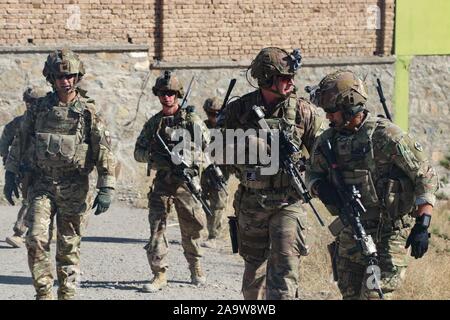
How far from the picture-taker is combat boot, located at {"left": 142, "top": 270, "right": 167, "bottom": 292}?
9.61 metres

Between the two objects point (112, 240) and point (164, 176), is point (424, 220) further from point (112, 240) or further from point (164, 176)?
point (112, 240)

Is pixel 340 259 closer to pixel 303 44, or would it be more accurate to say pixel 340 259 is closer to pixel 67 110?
pixel 67 110

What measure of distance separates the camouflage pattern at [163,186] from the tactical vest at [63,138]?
56.8 inches

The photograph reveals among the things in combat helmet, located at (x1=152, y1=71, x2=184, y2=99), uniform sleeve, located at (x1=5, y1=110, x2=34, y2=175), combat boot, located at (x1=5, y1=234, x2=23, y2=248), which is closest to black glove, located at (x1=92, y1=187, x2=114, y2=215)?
uniform sleeve, located at (x1=5, y1=110, x2=34, y2=175)

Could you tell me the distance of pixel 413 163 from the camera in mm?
6605

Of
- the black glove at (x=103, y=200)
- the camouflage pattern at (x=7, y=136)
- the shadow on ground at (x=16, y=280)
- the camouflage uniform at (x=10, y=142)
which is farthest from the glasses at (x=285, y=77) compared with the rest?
the camouflage pattern at (x=7, y=136)

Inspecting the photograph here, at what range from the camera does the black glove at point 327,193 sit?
6.91 metres

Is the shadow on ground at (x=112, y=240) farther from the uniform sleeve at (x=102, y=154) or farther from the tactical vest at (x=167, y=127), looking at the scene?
the uniform sleeve at (x=102, y=154)

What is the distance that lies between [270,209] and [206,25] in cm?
963

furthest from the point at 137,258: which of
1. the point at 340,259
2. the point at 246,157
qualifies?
the point at 340,259

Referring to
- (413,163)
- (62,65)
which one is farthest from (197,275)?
(413,163)

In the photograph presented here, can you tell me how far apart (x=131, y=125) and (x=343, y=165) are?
9659mm

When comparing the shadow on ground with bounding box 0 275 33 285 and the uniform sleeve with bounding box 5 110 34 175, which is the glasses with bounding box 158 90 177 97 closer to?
the uniform sleeve with bounding box 5 110 34 175

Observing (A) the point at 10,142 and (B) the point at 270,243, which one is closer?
(B) the point at 270,243
